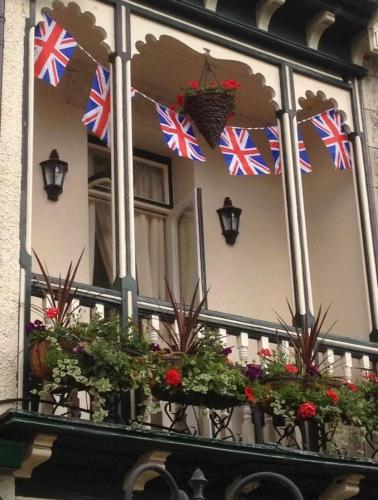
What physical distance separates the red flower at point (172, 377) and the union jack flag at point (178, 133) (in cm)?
265

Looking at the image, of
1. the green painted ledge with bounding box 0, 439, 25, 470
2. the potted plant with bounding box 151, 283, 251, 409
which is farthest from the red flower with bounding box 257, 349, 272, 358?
the green painted ledge with bounding box 0, 439, 25, 470

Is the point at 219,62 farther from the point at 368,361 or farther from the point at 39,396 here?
the point at 39,396

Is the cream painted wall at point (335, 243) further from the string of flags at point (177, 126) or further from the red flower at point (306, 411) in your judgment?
the red flower at point (306, 411)

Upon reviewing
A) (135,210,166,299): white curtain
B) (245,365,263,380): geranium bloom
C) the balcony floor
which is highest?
(135,210,166,299): white curtain

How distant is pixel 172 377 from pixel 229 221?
3.95 m

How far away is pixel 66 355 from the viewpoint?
797cm

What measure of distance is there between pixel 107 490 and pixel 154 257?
4055 mm

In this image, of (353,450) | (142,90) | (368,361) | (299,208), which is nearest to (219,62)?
(142,90)

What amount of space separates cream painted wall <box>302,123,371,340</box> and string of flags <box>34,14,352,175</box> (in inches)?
17.4

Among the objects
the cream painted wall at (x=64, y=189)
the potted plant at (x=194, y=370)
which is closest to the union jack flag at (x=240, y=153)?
the cream painted wall at (x=64, y=189)

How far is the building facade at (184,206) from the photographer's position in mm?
8164

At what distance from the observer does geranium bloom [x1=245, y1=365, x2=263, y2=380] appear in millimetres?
8898

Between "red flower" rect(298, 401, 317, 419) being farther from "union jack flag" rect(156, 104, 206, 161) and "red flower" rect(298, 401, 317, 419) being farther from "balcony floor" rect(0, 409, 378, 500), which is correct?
"union jack flag" rect(156, 104, 206, 161)

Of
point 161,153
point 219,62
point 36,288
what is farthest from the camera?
point 161,153
